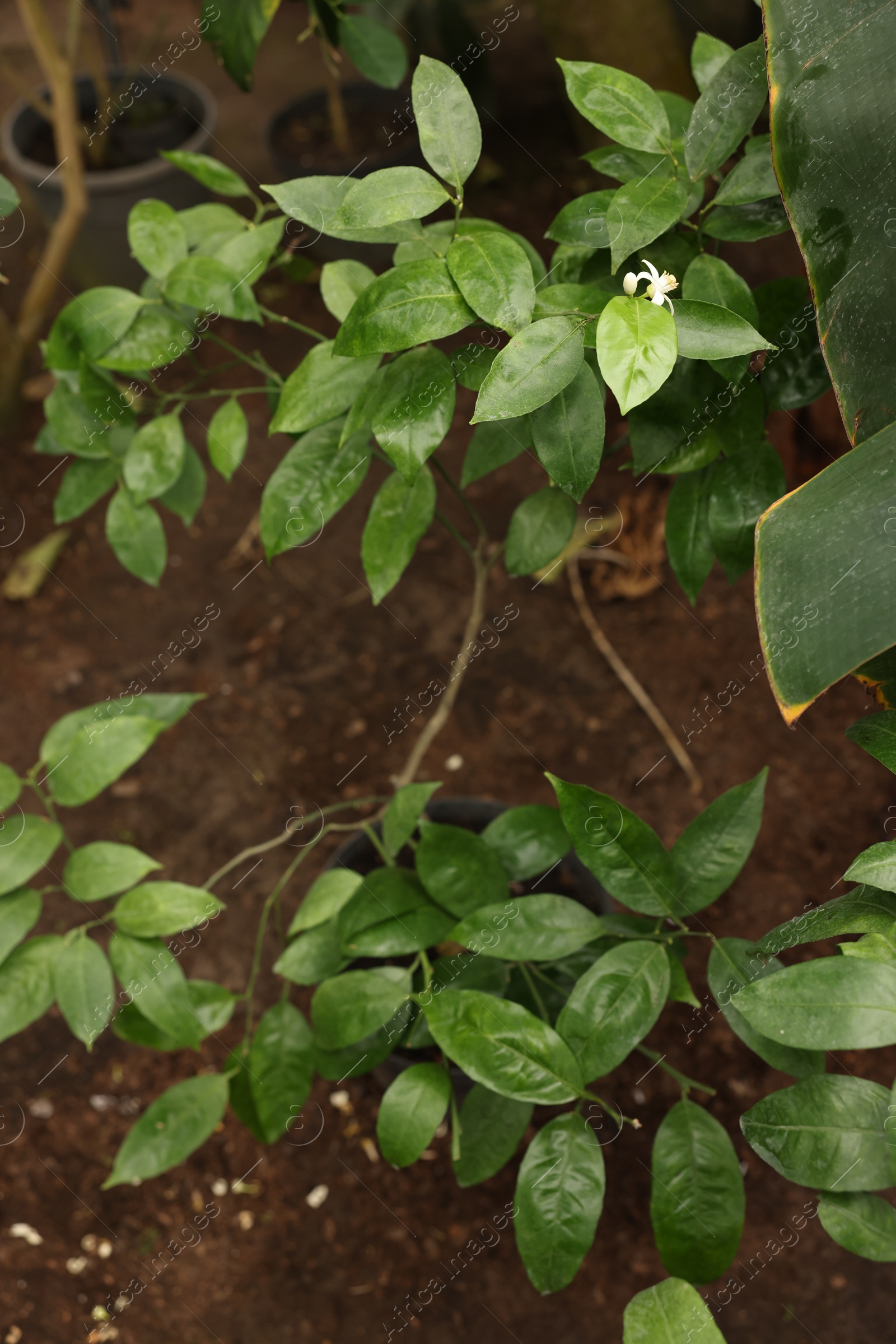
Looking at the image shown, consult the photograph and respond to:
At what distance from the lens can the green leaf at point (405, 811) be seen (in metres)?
1.00

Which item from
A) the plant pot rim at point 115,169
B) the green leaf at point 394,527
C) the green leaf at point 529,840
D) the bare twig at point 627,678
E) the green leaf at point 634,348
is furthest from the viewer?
the plant pot rim at point 115,169

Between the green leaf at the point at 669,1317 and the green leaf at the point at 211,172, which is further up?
the green leaf at the point at 211,172

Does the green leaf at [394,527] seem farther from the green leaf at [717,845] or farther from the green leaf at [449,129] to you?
the green leaf at [717,845]

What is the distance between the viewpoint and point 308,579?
200cm

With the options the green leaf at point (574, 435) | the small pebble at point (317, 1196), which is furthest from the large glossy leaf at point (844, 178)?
the small pebble at point (317, 1196)

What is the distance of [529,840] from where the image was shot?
1060 mm

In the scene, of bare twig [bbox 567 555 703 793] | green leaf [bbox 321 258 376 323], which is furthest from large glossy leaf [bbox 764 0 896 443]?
bare twig [bbox 567 555 703 793]

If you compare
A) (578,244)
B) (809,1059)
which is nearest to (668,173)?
(578,244)

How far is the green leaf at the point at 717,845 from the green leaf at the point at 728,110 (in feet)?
1.72

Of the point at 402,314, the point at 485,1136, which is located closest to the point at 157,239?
the point at 402,314

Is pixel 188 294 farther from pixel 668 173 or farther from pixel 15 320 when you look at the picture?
pixel 15 320

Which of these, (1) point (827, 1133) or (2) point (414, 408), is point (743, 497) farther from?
(1) point (827, 1133)

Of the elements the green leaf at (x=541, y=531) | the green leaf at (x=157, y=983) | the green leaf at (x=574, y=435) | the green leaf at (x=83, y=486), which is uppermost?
the green leaf at (x=83, y=486)

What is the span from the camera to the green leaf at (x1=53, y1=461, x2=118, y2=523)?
1.13 m
